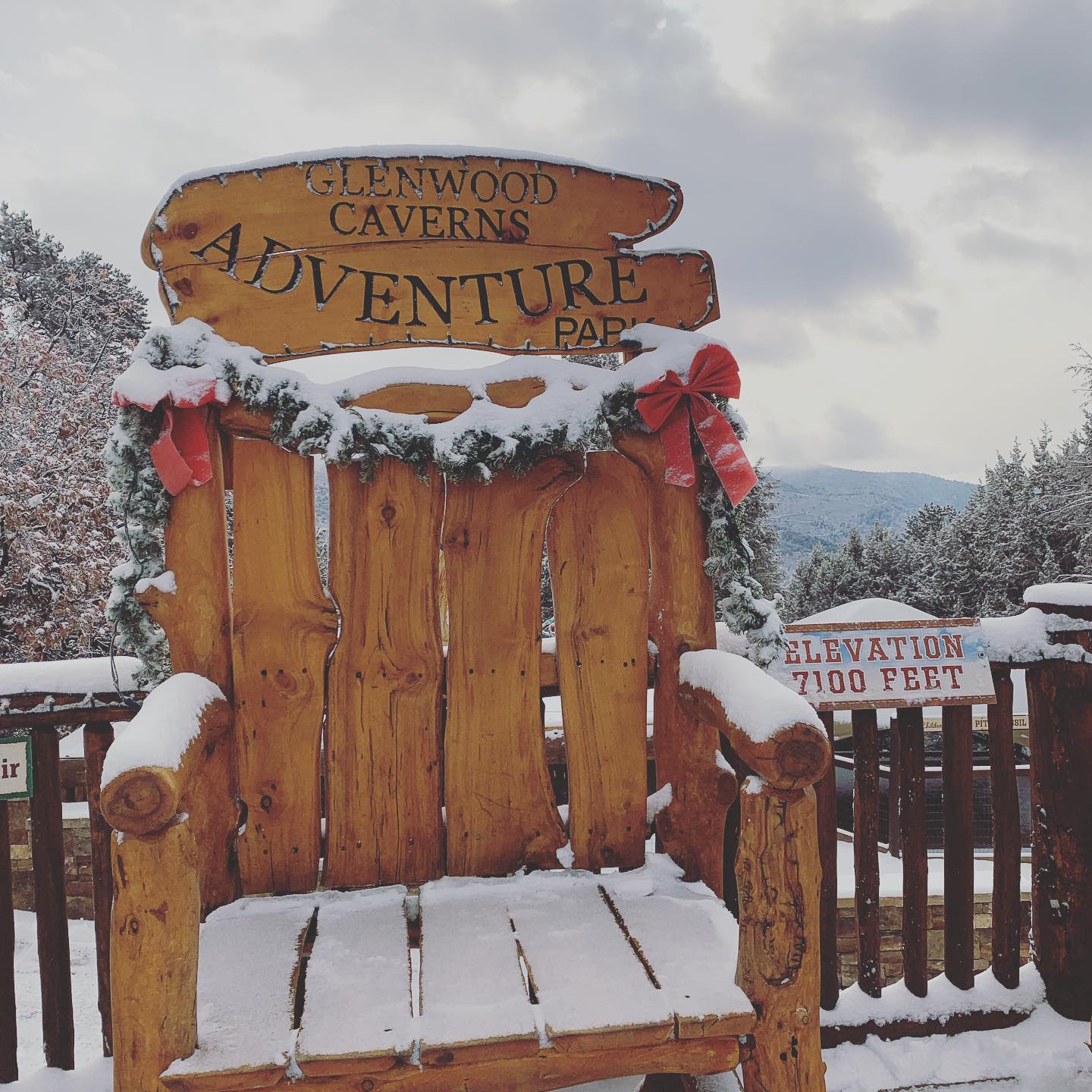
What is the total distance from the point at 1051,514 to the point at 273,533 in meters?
20.4

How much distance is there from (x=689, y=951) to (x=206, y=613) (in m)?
1.17

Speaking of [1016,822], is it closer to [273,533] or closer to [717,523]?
[717,523]

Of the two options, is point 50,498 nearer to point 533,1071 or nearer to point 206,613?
point 206,613

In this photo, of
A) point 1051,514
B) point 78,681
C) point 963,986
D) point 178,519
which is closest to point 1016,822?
point 963,986

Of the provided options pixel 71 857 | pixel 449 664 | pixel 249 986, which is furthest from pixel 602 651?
pixel 71 857

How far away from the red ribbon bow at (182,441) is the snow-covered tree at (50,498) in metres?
7.49

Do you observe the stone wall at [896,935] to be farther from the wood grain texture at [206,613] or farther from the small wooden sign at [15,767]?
the small wooden sign at [15,767]

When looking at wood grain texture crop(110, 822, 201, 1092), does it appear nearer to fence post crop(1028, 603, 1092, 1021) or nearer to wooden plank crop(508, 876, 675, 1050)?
wooden plank crop(508, 876, 675, 1050)

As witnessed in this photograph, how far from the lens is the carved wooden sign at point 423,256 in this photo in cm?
182

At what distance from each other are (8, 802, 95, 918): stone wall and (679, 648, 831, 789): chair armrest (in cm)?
695

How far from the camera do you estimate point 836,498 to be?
14825 cm

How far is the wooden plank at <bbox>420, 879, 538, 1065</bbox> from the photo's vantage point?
121 cm

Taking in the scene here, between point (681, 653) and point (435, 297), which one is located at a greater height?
point (435, 297)

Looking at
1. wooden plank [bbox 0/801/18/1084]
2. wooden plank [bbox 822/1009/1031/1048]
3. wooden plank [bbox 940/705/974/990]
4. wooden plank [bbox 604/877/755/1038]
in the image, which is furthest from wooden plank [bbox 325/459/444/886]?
wooden plank [bbox 940/705/974/990]
